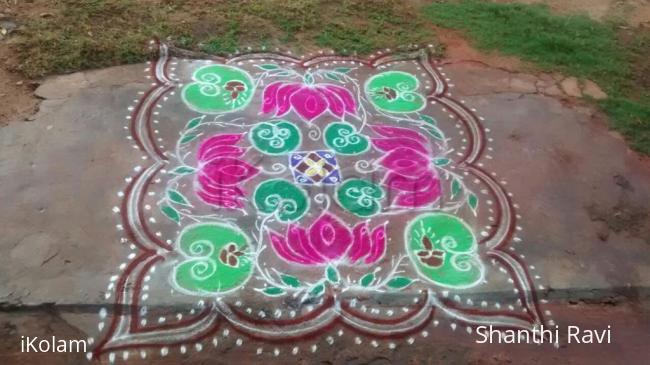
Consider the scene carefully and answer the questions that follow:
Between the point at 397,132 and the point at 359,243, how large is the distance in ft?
2.61

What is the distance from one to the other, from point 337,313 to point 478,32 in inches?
93.3

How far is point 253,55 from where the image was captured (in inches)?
153

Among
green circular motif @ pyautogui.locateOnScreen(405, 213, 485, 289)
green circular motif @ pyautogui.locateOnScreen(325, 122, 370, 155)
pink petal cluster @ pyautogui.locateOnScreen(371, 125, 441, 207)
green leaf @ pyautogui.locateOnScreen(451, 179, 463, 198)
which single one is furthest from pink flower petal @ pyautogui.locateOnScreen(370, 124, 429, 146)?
green circular motif @ pyautogui.locateOnScreen(405, 213, 485, 289)

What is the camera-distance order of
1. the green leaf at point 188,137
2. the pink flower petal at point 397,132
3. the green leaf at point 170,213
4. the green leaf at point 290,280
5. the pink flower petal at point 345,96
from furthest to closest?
the pink flower petal at point 345,96, the pink flower petal at point 397,132, the green leaf at point 188,137, the green leaf at point 170,213, the green leaf at point 290,280

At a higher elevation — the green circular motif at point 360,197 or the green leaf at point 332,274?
the green circular motif at point 360,197

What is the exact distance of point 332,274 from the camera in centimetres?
282

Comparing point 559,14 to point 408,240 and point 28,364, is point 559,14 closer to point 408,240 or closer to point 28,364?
point 408,240

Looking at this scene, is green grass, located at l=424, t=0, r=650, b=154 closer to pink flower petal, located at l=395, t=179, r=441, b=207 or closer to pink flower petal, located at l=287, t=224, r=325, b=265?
pink flower petal, located at l=395, t=179, r=441, b=207

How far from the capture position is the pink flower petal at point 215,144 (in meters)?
3.27

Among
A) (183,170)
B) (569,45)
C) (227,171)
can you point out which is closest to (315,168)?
(227,171)

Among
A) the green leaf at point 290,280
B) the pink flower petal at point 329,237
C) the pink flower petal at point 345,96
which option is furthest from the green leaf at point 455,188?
the green leaf at point 290,280

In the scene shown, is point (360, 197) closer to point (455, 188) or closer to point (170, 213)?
point (455, 188)

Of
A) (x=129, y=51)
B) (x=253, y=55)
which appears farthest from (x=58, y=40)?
(x=253, y=55)

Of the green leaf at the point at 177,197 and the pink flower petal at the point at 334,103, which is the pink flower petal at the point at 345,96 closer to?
the pink flower petal at the point at 334,103
